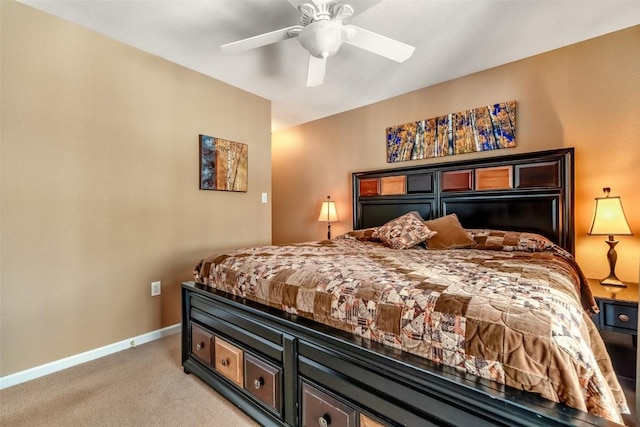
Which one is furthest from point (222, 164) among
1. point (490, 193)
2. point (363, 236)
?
point (490, 193)

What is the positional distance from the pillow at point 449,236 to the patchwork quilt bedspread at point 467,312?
68 cm

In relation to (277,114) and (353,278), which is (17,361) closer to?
(353,278)

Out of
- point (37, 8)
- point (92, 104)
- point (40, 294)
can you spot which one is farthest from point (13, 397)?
point (37, 8)

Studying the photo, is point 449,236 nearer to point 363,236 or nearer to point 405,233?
point 405,233

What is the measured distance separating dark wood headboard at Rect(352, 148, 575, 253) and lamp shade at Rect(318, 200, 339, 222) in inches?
19.0

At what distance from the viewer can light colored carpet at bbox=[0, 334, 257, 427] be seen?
1.61m

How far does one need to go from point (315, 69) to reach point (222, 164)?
1.56 m

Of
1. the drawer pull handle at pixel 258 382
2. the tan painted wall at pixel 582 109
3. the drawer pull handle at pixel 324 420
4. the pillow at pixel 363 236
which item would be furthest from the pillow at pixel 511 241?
the drawer pull handle at pixel 258 382

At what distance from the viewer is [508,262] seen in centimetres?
172

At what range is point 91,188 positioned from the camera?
91.4 inches

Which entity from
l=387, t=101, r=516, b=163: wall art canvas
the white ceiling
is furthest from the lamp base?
the white ceiling

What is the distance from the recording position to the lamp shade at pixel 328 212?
155 inches

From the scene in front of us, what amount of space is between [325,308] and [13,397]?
2160mm

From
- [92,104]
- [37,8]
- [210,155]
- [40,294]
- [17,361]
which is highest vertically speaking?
[37,8]
